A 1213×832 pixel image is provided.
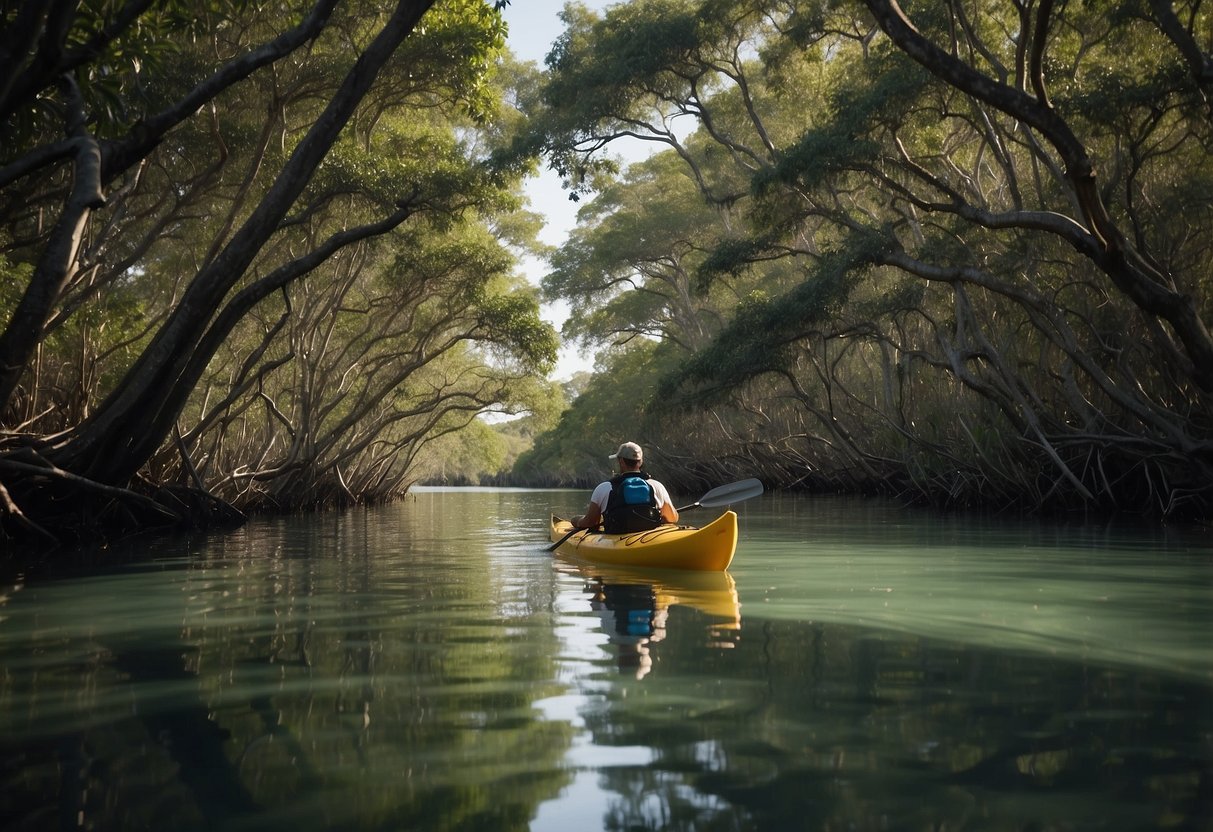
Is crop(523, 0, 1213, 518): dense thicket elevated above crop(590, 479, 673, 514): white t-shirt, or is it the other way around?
crop(523, 0, 1213, 518): dense thicket

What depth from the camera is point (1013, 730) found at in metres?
3.24

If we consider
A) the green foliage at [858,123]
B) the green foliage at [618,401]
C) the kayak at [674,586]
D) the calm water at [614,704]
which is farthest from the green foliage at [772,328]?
the green foliage at [618,401]

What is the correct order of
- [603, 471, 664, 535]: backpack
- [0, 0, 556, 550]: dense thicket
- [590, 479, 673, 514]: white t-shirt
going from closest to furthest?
[0, 0, 556, 550]: dense thicket → [603, 471, 664, 535]: backpack → [590, 479, 673, 514]: white t-shirt

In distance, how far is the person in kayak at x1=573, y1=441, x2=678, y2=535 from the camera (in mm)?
8555

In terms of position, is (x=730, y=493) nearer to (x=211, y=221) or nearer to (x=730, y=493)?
(x=730, y=493)

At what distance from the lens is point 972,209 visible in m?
9.73

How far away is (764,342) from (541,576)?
9.55m

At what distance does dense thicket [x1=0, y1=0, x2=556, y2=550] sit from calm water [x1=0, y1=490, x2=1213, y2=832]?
2.36 m

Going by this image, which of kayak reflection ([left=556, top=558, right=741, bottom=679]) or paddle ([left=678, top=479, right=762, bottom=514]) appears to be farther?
paddle ([left=678, top=479, right=762, bottom=514])

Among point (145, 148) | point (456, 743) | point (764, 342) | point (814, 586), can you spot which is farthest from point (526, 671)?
point (764, 342)

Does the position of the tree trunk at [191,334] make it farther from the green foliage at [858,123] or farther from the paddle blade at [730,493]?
the green foliage at [858,123]

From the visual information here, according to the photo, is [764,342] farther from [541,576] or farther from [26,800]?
[26,800]

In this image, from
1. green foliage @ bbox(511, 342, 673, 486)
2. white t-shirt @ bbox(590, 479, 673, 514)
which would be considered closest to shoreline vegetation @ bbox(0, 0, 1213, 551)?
white t-shirt @ bbox(590, 479, 673, 514)

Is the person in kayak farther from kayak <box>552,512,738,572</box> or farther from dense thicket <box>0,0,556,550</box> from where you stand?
dense thicket <box>0,0,556,550</box>
